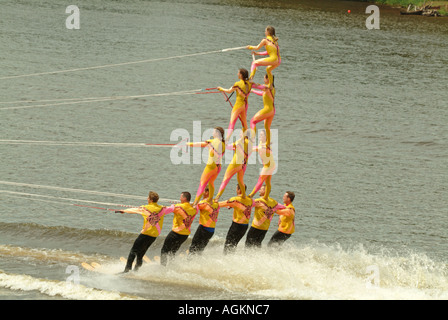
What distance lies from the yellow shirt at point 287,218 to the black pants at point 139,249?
3.89 metres

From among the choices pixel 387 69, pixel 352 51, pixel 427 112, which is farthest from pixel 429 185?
pixel 352 51

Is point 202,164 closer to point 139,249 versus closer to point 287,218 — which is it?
point 287,218

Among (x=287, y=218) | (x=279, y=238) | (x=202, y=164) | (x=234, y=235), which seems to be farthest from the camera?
(x=202, y=164)

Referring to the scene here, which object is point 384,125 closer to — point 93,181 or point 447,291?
point 93,181

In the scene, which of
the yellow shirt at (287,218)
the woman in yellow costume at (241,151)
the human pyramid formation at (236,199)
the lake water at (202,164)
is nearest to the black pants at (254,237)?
the human pyramid formation at (236,199)

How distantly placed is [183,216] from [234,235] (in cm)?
204

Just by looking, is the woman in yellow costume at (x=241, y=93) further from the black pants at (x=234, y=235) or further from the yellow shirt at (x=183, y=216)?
the black pants at (x=234, y=235)

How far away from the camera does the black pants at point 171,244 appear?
21.0 metres

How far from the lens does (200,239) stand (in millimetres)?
21500

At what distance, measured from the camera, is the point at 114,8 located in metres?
71.6

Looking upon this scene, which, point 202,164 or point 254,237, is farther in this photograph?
point 202,164

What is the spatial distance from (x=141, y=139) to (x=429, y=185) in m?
13.9

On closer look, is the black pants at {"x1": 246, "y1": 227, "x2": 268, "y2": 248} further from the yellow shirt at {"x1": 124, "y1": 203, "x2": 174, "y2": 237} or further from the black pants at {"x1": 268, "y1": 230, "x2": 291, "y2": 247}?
the yellow shirt at {"x1": 124, "y1": 203, "x2": 174, "y2": 237}

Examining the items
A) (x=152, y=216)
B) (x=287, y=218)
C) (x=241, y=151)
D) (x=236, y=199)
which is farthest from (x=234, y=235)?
(x=241, y=151)
